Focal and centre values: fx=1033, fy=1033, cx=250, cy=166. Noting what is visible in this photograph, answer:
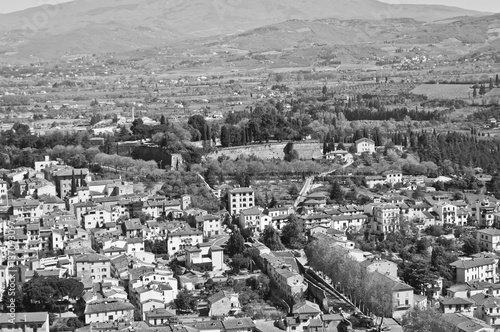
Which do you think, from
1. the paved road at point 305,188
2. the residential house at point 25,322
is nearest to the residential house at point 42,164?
the paved road at point 305,188

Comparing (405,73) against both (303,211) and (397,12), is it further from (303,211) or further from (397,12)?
(397,12)

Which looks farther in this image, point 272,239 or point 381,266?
point 272,239

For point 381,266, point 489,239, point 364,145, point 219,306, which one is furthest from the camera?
point 364,145

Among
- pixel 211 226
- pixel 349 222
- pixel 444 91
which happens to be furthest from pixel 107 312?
pixel 444 91

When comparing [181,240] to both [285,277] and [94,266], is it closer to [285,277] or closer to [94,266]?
[94,266]

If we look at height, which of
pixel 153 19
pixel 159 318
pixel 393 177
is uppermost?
pixel 153 19

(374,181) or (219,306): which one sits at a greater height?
(374,181)

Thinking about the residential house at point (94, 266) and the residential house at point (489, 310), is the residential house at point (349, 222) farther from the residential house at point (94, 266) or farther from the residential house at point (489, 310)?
the residential house at point (94, 266)

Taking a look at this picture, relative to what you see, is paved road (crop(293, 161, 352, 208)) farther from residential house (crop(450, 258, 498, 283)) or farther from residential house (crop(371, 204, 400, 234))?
residential house (crop(450, 258, 498, 283))

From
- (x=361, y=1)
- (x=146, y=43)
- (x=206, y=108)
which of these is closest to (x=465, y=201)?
(x=206, y=108)

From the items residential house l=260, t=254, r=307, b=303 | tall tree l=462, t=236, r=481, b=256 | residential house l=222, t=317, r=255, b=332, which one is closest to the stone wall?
tall tree l=462, t=236, r=481, b=256
